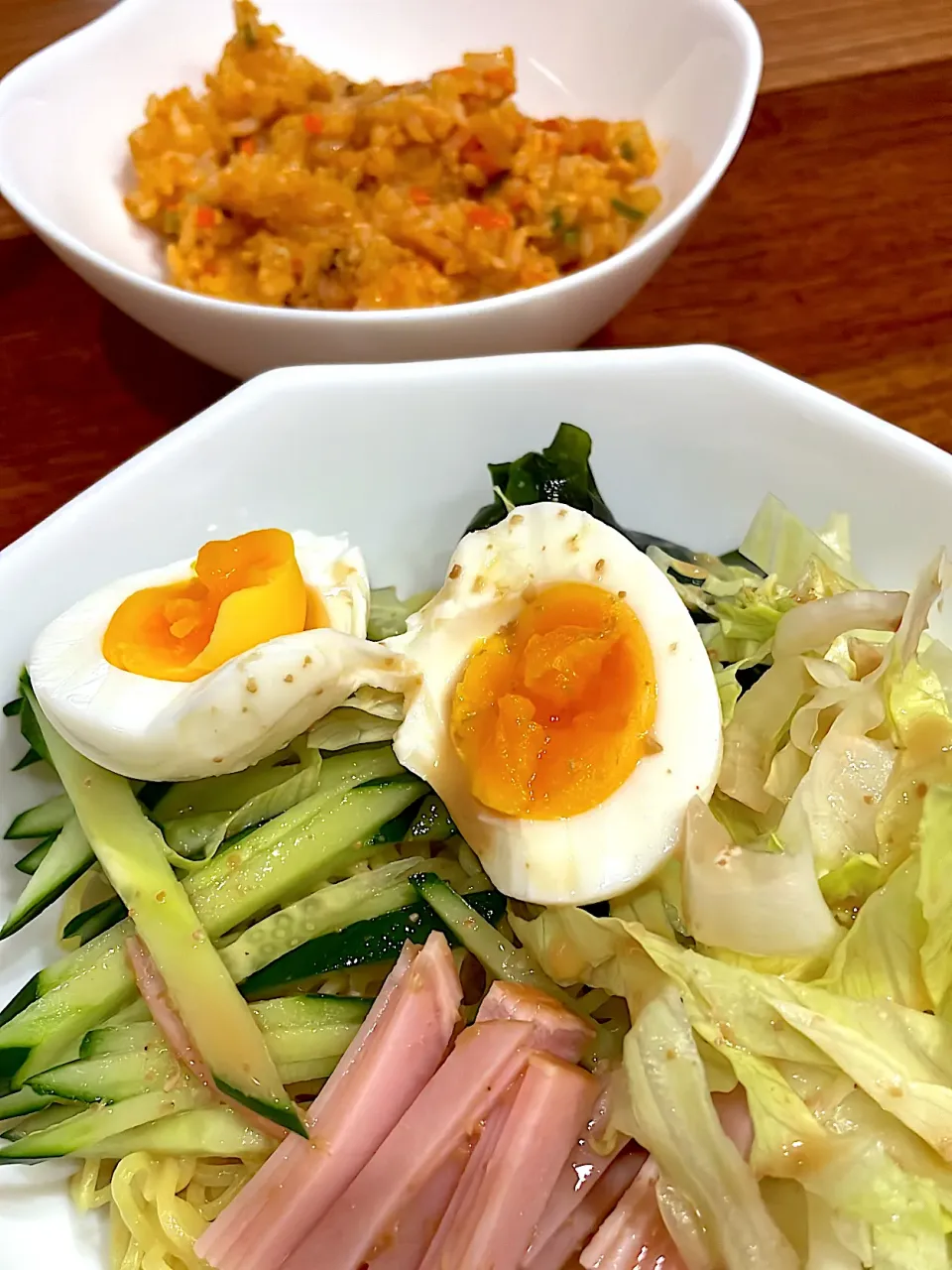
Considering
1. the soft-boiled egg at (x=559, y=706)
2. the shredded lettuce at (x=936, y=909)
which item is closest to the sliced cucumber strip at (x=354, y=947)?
the soft-boiled egg at (x=559, y=706)

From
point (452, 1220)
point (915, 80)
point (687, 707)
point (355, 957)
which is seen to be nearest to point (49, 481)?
point (355, 957)

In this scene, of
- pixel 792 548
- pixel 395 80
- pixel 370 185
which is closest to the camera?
pixel 792 548

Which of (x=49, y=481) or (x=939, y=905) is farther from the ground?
(x=49, y=481)

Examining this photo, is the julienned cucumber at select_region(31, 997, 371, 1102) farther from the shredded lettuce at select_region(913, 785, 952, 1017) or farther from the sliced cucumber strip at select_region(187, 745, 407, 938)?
the shredded lettuce at select_region(913, 785, 952, 1017)

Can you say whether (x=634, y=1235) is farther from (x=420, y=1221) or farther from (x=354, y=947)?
(x=354, y=947)

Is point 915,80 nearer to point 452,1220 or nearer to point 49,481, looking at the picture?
point 49,481

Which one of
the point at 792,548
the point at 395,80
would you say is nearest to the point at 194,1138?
the point at 792,548

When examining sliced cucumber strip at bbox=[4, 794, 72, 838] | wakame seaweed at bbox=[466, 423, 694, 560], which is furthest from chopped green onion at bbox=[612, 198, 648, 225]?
sliced cucumber strip at bbox=[4, 794, 72, 838]

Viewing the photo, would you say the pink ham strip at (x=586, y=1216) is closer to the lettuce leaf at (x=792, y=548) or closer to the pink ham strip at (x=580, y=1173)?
the pink ham strip at (x=580, y=1173)
